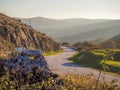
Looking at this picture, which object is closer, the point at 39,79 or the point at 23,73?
the point at 23,73

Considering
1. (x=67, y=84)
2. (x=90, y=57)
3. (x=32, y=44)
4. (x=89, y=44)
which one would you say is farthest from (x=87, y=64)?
(x=89, y=44)

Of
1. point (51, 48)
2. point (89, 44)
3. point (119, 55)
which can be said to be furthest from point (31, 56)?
point (89, 44)

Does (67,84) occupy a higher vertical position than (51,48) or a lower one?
higher

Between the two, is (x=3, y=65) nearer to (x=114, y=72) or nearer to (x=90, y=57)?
(x=114, y=72)

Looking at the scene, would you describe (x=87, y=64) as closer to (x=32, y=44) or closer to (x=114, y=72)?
(x=114, y=72)

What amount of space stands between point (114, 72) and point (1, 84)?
34019mm

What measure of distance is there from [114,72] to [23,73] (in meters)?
29.5

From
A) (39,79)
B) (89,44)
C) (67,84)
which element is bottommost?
(89,44)

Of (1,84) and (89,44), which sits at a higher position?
(1,84)

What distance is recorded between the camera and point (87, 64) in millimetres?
52906

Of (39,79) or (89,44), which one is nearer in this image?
(39,79)

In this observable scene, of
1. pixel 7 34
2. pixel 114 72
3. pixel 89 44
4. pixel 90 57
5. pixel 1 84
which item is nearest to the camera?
pixel 1 84

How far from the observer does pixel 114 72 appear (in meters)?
42.1

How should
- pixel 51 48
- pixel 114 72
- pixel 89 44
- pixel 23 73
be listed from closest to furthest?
pixel 23 73 < pixel 114 72 < pixel 51 48 < pixel 89 44
